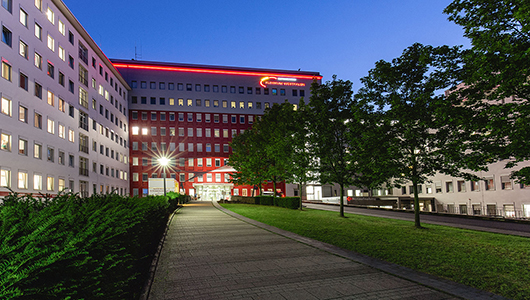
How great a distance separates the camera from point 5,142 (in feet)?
90.8

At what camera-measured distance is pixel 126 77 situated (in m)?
73.8

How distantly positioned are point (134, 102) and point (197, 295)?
73936 mm

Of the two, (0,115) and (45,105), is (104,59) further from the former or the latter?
(0,115)

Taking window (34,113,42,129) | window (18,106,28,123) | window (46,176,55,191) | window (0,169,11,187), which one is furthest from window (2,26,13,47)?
window (46,176,55,191)

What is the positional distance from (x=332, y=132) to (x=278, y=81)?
59.1 m

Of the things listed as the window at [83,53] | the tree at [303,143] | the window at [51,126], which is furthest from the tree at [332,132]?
the window at [83,53]

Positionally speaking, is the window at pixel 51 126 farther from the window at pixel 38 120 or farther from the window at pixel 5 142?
the window at pixel 5 142

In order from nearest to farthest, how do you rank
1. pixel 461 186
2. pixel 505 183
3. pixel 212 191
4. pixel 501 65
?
pixel 501 65 → pixel 505 183 → pixel 461 186 → pixel 212 191

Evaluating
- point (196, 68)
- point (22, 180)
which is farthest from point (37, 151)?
point (196, 68)

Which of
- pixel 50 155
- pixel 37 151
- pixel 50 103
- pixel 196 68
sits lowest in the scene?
pixel 50 155

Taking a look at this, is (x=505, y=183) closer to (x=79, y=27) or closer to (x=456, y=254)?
(x=456, y=254)

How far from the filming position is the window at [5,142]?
27119mm

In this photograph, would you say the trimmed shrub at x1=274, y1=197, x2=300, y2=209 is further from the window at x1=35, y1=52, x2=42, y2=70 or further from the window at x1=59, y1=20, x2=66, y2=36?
the window at x1=59, y1=20, x2=66, y2=36

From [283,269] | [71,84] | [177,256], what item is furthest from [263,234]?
[71,84]
